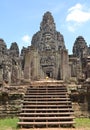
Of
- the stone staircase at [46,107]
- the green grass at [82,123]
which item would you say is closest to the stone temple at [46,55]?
the stone staircase at [46,107]

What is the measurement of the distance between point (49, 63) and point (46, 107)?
101ft

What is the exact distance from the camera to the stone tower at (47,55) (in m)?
21.1

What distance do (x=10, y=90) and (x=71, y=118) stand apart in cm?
431

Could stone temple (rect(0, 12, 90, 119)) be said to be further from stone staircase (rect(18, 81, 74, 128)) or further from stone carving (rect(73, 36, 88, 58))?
stone staircase (rect(18, 81, 74, 128))

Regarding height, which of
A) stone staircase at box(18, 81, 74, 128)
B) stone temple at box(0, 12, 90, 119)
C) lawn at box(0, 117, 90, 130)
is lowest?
lawn at box(0, 117, 90, 130)

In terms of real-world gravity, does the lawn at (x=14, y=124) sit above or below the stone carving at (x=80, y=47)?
below

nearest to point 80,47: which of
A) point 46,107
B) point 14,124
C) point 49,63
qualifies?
point 49,63

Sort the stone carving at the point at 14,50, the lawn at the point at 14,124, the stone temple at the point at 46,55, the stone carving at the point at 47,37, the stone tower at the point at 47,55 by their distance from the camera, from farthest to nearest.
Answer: the stone carving at the point at 47,37 < the stone carving at the point at 14,50 < the stone temple at the point at 46,55 < the stone tower at the point at 47,55 < the lawn at the point at 14,124

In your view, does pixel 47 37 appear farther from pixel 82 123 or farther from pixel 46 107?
pixel 82 123

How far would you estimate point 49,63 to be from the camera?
44.1m

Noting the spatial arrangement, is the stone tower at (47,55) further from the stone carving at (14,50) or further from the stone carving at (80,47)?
the stone carving at (14,50)

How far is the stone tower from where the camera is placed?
21062 mm

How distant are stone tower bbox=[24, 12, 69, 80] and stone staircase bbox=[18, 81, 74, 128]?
17.5 feet

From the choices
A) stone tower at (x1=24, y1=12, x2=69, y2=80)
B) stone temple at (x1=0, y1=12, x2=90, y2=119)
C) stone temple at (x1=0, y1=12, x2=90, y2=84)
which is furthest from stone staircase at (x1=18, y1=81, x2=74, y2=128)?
stone temple at (x1=0, y1=12, x2=90, y2=84)
